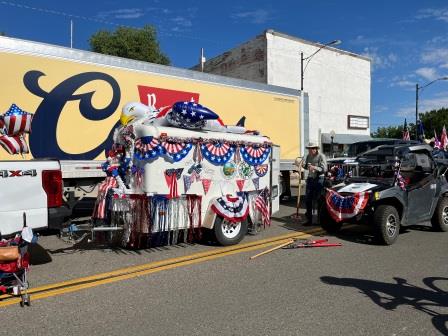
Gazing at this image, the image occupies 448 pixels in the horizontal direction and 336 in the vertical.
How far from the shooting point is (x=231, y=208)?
725 centimetres

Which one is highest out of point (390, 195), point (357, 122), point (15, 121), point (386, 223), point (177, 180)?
point (357, 122)

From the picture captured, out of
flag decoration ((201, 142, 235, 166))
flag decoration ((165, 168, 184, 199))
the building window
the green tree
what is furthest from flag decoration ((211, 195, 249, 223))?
the building window

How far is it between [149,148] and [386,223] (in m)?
4.23

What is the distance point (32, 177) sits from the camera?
17.5 feet

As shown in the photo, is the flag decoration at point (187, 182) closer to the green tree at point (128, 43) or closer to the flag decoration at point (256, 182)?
the flag decoration at point (256, 182)

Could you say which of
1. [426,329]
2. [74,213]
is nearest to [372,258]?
[426,329]

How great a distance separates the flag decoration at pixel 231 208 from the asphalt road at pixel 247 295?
1.94 feet

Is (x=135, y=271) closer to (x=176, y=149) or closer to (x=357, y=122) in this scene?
(x=176, y=149)

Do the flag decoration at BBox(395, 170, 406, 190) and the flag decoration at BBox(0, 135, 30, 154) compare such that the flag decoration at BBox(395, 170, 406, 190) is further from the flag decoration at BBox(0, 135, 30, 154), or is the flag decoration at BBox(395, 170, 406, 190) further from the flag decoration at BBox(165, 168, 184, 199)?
the flag decoration at BBox(0, 135, 30, 154)

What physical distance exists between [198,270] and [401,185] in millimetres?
4409

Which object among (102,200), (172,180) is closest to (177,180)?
(172,180)

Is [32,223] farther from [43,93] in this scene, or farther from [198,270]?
[43,93]

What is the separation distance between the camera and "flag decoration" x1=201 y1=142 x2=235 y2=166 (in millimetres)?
7207

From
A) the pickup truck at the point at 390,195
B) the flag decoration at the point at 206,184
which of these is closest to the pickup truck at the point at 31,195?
the flag decoration at the point at 206,184
